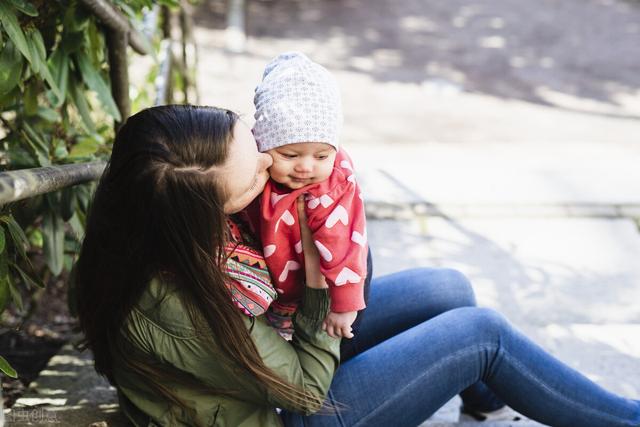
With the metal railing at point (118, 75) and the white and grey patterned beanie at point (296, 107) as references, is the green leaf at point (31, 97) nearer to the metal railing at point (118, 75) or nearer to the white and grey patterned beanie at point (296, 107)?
the metal railing at point (118, 75)

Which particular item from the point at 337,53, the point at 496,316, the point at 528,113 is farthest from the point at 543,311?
the point at 337,53

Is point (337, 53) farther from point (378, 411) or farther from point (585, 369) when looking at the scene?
point (378, 411)

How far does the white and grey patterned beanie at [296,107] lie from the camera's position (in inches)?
74.0

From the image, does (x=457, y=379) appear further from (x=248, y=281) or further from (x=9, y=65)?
(x=9, y=65)

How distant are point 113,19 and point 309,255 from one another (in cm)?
96

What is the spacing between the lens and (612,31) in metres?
8.89

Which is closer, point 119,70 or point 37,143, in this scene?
point 37,143

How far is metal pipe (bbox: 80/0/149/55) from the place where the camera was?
2162 mm

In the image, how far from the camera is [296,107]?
1884 millimetres

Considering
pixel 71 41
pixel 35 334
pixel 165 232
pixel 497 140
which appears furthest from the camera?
pixel 497 140

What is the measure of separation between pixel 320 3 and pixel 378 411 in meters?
8.54

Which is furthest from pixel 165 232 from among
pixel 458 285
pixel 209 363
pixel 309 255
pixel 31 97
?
pixel 458 285

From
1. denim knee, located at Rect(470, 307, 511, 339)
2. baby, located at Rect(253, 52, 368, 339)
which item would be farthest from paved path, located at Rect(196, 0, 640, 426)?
baby, located at Rect(253, 52, 368, 339)

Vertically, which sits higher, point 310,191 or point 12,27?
point 12,27
